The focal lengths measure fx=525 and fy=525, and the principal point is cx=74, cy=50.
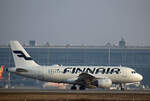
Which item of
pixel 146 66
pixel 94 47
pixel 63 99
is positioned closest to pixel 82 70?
pixel 63 99

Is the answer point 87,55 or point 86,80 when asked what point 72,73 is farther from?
point 87,55

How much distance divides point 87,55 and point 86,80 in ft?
293

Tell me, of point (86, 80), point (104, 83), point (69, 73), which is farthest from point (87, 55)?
point (104, 83)

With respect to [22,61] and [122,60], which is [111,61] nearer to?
[122,60]

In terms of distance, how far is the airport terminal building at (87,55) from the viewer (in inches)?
6339

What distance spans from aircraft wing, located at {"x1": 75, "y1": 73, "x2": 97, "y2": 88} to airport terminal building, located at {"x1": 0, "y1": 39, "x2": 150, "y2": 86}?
78613 mm

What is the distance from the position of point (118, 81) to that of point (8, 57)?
85.6 metres

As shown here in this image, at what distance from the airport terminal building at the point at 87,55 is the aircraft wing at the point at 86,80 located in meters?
78.6

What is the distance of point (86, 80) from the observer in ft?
258

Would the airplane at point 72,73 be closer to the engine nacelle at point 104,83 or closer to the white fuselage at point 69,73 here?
the white fuselage at point 69,73

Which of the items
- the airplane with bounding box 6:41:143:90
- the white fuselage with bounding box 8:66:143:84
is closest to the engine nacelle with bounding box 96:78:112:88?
the airplane with bounding box 6:41:143:90

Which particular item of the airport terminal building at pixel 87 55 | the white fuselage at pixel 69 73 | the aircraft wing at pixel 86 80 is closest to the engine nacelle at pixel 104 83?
the aircraft wing at pixel 86 80

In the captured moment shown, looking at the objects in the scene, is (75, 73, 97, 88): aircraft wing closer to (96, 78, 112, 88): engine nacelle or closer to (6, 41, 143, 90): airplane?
(6, 41, 143, 90): airplane

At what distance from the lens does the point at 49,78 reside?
8056 centimetres
